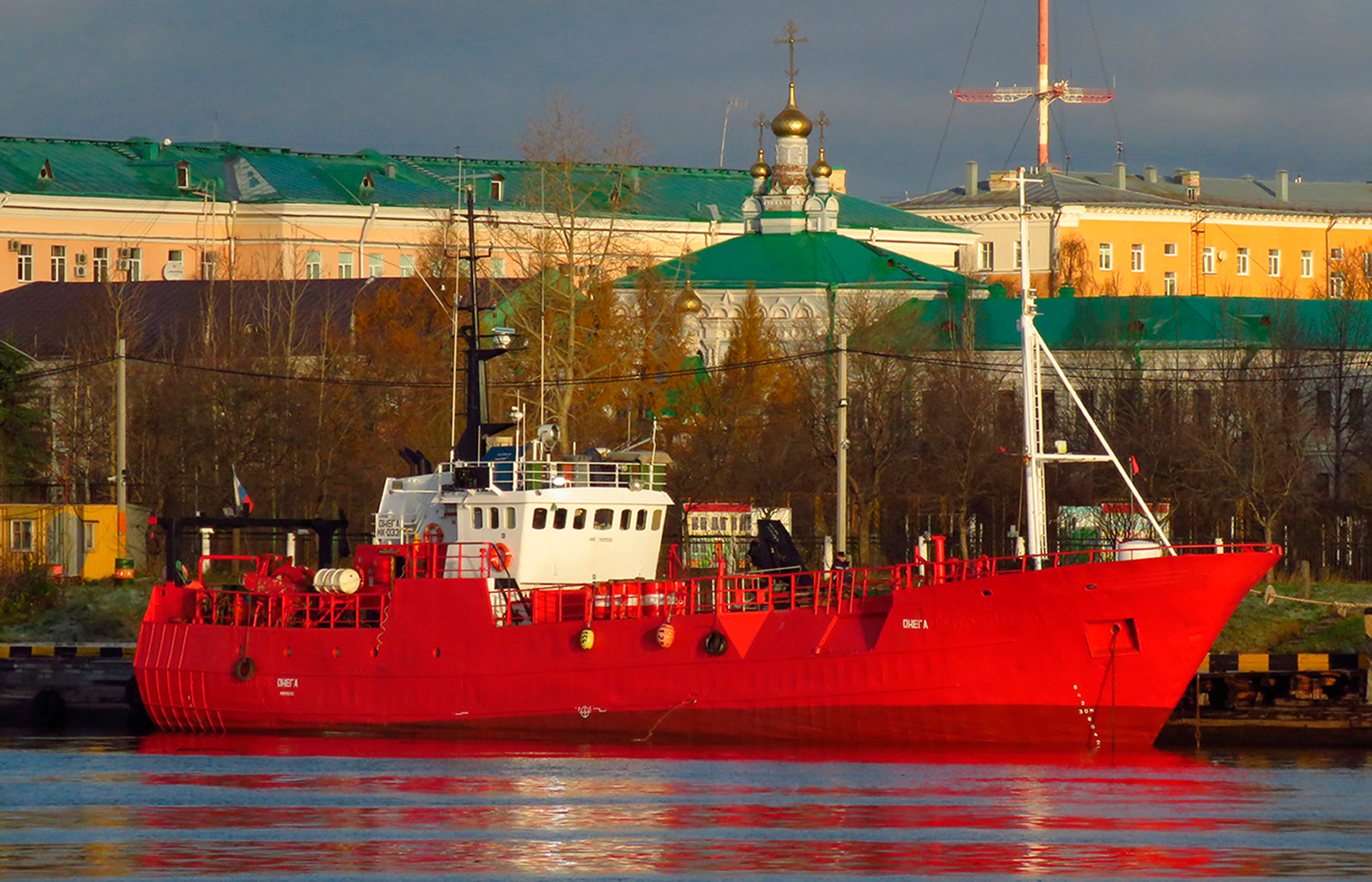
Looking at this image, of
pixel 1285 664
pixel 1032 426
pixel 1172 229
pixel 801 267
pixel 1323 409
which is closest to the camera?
pixel 1032 426

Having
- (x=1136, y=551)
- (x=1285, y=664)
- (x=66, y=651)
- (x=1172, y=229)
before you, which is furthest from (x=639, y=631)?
(x=1172, y=229)

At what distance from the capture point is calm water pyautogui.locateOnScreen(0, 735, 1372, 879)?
1092 inches

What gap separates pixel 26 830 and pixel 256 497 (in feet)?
123

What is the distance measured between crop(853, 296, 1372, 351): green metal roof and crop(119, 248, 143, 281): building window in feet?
136

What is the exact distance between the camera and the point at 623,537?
40.9 metres

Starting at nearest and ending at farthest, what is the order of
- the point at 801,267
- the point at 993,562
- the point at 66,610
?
the point at 993,562
the point at 66,610
the point at 801,267

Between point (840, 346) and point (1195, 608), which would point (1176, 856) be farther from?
point (840, 346)

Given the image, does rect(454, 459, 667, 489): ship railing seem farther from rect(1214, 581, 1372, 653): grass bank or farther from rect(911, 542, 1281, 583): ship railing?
rect(1214, 581, 1372, 653): grass bank

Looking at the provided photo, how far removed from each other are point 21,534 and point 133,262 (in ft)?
184

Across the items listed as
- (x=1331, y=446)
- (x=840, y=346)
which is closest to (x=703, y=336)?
(x=1331, y=446)

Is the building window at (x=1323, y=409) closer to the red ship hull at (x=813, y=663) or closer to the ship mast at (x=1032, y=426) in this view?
the red ship hull at (x=813, y=663)

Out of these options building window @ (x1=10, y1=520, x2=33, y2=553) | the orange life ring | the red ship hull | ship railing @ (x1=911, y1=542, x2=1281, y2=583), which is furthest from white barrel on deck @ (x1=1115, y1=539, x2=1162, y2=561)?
building window @ (x1=10, y1=520, x2=33, y2=553)

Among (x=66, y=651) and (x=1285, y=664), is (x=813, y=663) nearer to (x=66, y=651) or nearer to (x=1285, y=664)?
(x=1285, y=664)

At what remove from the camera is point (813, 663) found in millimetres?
37250
